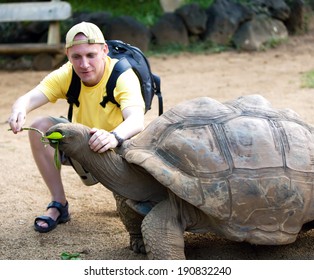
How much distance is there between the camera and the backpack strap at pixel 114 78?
362 centimetres

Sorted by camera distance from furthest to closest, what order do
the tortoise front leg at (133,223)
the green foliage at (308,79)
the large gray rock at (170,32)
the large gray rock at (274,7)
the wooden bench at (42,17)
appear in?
the large gray rock at (274,7), the large gray rock at (170,32), the wooden bench at (42,17), the green foliage at (308,79), the tortoise front leg at (133,223)

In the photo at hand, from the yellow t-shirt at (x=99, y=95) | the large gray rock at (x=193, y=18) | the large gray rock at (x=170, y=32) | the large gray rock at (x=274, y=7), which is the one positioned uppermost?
the yellow t-shirt at (x=99, y=95)

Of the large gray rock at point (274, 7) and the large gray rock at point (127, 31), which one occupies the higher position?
the large gray rock at point (274, 7)

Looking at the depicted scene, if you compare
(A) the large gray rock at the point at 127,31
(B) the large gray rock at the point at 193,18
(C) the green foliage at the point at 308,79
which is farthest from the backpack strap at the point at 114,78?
(B) the large gray rock at the point at 193,18

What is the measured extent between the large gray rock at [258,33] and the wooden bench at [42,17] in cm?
321

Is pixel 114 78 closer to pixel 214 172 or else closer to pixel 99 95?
pixel 99 95

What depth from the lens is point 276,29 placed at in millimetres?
11953

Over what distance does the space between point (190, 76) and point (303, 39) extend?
147 inches

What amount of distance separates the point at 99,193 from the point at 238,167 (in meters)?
1.87

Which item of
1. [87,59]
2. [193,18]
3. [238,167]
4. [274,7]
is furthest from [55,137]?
[274,7]

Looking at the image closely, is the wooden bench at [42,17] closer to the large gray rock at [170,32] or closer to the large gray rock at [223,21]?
the large gray rock at [170,32]

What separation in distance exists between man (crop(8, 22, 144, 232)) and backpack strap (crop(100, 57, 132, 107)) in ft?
0.10

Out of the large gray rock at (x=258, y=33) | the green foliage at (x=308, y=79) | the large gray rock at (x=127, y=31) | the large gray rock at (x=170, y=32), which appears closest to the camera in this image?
the green foliage at (x=308, y=79)
